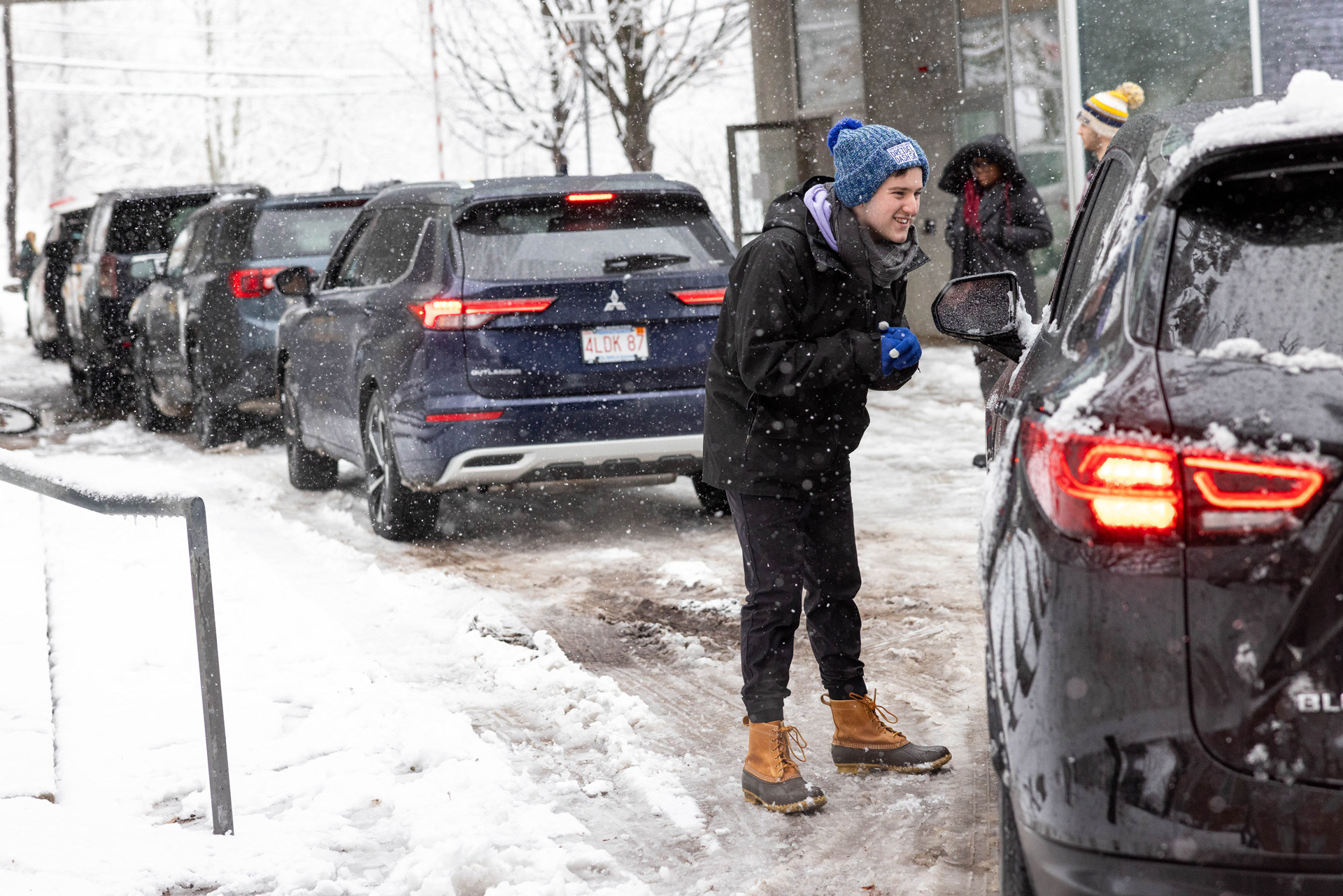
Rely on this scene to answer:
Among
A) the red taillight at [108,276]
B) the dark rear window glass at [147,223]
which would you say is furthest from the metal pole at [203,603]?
the dark rear window glass at [147,223]

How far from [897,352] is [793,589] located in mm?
751

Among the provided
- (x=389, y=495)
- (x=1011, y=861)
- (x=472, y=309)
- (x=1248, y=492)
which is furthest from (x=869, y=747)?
(x=389, y=495)

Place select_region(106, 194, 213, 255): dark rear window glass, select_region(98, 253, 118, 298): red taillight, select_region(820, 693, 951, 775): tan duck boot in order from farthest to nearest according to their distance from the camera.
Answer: select_region(106, 194, 213, 255): dark rear window glass, select_region(98, 253, 118, 298): red taillight, select_region(820, 693, 951, 775): tan duck boot

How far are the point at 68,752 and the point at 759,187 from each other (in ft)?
46.4

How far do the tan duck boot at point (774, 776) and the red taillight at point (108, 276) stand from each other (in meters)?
12.1

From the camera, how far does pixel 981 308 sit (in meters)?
3.61

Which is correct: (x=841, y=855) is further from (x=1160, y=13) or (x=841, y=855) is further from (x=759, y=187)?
(x=759, y=187)

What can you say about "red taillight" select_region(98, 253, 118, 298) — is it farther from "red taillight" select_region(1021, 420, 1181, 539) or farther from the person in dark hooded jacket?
"red taillight" select_region(1021, 420, 1181, 539)

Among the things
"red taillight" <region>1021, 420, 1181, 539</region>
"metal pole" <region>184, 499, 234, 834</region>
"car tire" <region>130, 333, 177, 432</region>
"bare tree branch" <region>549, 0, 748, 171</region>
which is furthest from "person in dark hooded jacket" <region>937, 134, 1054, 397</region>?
"bare tree branch" <region>549, 0, 748, 171</region>

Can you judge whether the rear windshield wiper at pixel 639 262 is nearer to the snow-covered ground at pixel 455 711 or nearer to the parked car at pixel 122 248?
the snow-covered ground at pixel 455 711

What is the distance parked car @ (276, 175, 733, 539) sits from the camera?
7219 mm

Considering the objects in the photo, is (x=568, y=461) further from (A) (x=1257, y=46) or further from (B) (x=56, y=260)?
(B) (x=56, y=260)

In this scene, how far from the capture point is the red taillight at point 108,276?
Answer: 48.3 feet

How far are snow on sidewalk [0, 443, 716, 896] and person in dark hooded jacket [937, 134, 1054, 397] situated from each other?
146 inches
